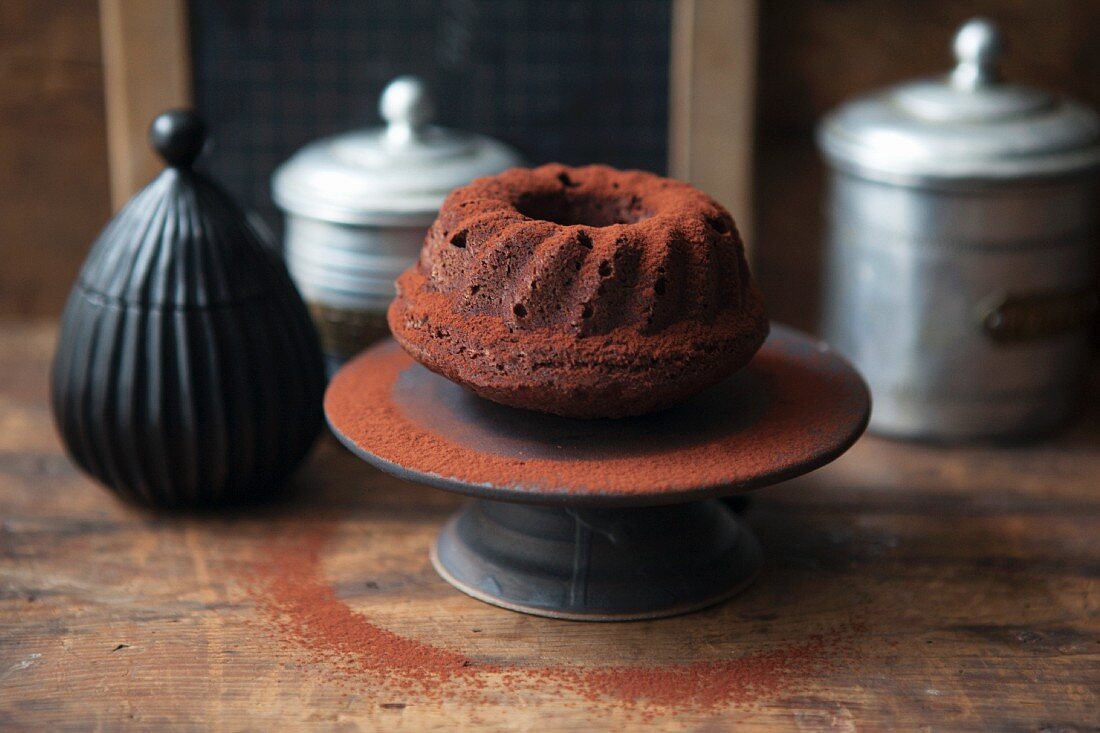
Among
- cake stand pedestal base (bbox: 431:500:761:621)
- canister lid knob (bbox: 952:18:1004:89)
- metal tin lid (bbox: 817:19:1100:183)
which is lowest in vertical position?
cake stand pedestal base (bbox: 431:500:761:621)

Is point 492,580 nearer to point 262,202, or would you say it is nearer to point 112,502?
point 112,502

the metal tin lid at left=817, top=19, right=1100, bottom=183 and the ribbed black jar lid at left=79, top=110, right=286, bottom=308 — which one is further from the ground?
the metal tin lid at left=817, top=19, right=1100, bottom=183

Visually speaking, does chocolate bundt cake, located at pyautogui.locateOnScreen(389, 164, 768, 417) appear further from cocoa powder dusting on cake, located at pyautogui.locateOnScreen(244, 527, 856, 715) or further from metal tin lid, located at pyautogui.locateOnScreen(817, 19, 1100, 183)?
metal tin lid, located at pyautogui.locateOnScreen(817, 19, 1100, 183)

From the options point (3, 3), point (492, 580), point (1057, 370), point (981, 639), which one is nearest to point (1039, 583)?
point (981, 639)

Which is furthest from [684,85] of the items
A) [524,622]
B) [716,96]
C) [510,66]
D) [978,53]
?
[524,622]

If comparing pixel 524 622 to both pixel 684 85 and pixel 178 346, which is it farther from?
pixel 684 85

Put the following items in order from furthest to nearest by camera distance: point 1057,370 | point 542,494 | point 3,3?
point 3,3 → point 1057,370 → point 542,494

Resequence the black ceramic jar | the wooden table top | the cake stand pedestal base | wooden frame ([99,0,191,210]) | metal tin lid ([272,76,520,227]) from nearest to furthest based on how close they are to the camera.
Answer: the wooden table top → the cake stand pedestal base → the black ceramic jar → metal tin lid ([272,76,520,227]) → wooden frame ([99,0,191,210])

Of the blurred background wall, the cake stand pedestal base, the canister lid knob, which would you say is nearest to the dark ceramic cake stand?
the cake stand pedestal base
